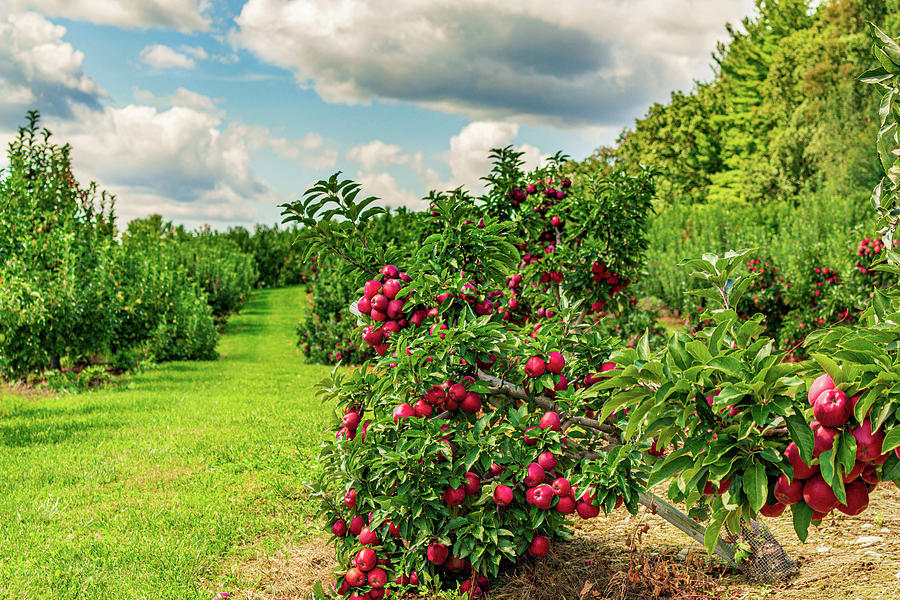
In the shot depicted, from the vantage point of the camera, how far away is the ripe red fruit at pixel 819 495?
5.62 ft

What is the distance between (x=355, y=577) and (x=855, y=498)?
7.22 feet

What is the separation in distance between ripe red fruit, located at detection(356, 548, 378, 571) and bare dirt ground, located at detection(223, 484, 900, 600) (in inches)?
23.0

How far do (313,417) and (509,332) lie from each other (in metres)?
4.69

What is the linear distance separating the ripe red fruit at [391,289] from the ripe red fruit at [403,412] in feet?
1.82

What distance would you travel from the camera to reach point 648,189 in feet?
17.3

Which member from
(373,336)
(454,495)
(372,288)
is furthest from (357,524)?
(372,288)

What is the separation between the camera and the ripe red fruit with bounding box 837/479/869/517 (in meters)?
1.78

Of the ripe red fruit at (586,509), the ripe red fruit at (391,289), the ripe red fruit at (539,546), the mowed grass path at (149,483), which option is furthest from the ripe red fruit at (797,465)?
the mowed grass path at (149,483)

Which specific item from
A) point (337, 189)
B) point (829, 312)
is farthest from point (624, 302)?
point (829, 312)

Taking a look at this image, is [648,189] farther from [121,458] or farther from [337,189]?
[121,458]

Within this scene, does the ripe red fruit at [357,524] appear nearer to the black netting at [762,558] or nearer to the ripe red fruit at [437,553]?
the ripe red fruit at [437,553]

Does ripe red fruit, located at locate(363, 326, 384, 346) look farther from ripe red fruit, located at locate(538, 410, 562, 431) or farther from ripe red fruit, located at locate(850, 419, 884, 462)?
ripe red fruit, located at locate(850, 419, 884, 462)

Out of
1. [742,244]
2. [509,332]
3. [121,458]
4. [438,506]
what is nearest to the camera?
[438,506]

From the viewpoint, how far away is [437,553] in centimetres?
302
